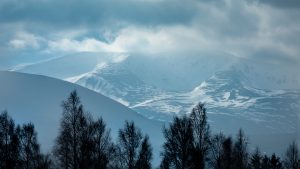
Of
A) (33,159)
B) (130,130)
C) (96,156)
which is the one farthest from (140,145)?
(33,159)

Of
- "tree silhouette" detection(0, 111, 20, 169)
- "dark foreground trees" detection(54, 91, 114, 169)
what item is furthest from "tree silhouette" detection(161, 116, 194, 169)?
"tree silhouette" detection(0, 111, 20, 169)

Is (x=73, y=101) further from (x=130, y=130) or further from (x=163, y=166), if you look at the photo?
(x=163, y=166)

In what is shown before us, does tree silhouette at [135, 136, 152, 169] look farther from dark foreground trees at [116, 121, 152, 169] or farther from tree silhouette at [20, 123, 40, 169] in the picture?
tree silhouette at [20, 123, 40, 169]

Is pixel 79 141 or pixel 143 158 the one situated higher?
pixel 79 141

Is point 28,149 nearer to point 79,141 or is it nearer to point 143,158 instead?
point 79,141

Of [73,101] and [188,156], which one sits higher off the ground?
[73,101]

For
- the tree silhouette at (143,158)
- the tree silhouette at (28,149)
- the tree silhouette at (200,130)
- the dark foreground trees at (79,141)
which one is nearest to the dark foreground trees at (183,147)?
the tree silhouette at (200,130)

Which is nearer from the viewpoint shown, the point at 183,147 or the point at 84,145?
the point at 84,145

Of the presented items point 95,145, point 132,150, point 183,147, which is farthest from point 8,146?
point 183,147

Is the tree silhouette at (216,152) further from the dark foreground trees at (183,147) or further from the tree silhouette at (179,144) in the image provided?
the tree silhouette at (179,144)

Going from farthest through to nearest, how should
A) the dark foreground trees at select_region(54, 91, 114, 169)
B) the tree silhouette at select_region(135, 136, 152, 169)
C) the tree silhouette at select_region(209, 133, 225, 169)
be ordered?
the tree silhouette at select_region(209, 133, 225, 169)
the tree silhouette at select_region(135, 136, 152, 169)
the dark foreground trees at select_region(54, 91, 114, 169)

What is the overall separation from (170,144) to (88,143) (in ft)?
32.5

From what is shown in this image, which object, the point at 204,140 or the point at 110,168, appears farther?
the point at 110,168

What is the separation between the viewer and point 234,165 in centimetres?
7512
